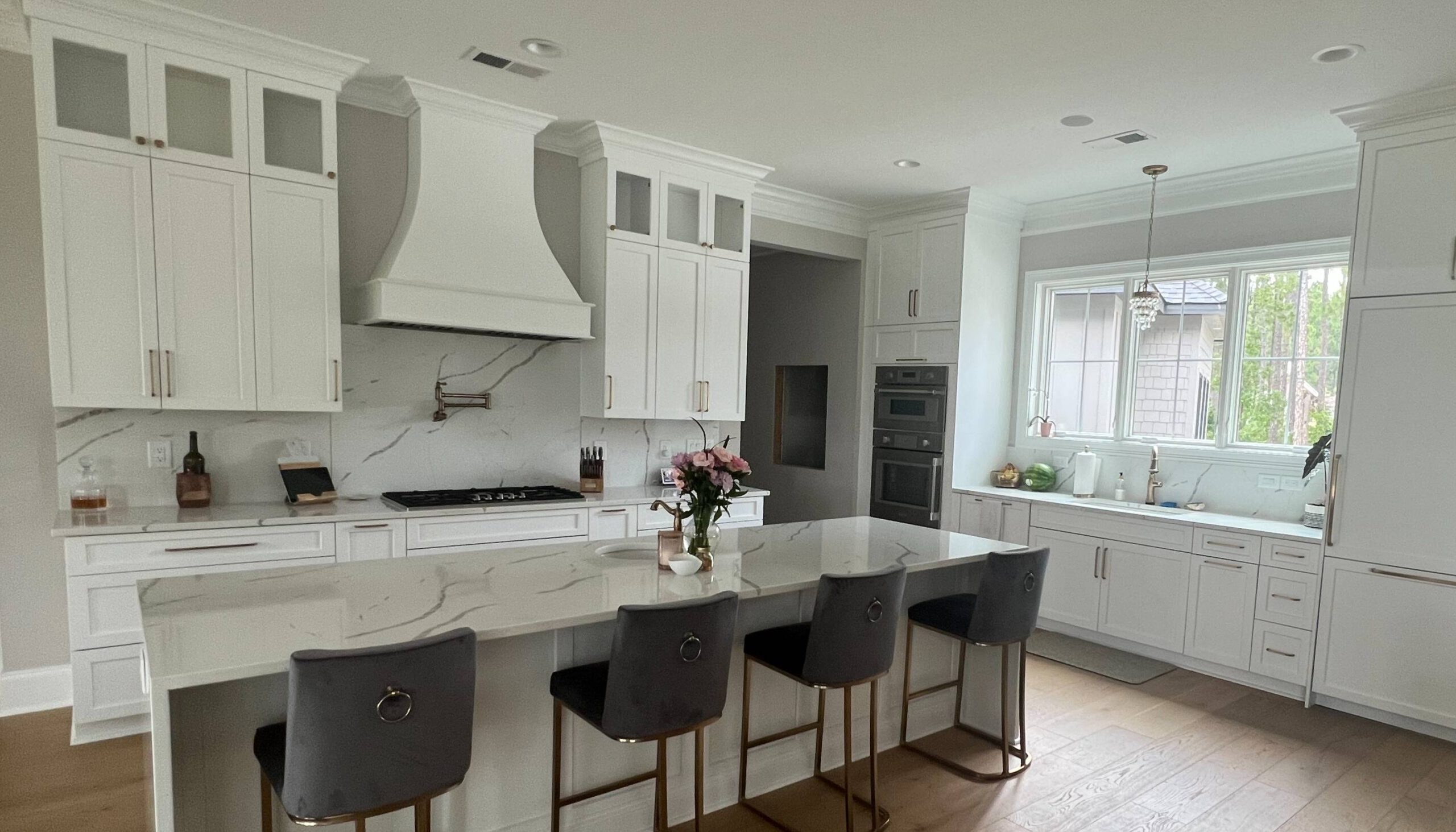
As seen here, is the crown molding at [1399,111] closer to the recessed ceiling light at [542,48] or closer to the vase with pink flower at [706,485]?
the vase with pink flower at [706,485]

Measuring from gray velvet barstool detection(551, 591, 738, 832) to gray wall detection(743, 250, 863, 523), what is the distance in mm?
3843

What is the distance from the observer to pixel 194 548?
9.70 feet

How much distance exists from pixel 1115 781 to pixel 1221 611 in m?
1.60

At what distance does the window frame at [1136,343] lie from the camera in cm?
429

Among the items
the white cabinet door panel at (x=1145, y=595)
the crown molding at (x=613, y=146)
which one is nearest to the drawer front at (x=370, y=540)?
the crown molding at (x=613, y=146)

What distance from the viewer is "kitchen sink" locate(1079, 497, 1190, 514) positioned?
437cm

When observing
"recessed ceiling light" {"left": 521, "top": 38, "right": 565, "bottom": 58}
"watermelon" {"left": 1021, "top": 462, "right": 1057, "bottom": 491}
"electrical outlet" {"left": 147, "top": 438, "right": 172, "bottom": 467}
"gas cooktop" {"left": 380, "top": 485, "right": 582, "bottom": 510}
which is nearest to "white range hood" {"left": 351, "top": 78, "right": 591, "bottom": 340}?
"recessed ceiling light" {"left": 521, "top": 38, "right": 565, "bottom": 58}

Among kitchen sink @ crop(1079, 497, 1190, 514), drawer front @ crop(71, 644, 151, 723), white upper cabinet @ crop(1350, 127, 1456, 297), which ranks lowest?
drawer front @ crop(71, 644, 151, 723)

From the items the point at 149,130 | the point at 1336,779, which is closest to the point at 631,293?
the point at 149,130

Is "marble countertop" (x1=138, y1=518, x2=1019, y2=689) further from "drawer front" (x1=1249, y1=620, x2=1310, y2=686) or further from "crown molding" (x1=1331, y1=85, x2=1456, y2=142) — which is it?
"crown molding" (x1=1331, y1=85, x2=1456, y2=142)

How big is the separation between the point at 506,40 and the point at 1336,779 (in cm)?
440

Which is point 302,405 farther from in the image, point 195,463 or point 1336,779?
point 1336,779

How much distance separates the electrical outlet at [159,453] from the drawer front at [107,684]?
778mm

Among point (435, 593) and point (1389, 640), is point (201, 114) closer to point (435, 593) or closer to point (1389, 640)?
point (435, 593)
